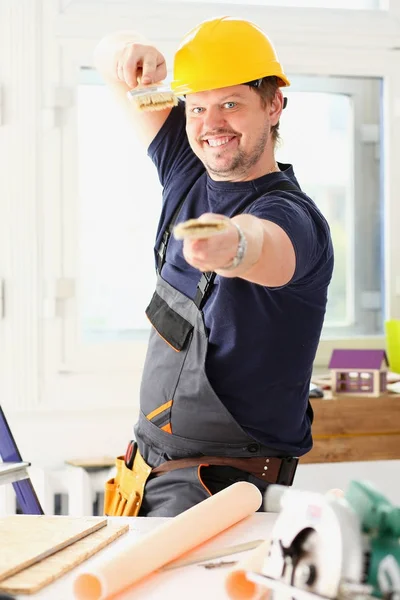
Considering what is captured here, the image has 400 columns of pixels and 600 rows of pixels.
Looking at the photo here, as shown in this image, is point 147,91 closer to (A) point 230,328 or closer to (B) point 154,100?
(B) point 154,100

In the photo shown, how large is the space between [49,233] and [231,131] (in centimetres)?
105

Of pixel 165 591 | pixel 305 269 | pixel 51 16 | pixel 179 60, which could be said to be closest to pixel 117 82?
pixel 179 60

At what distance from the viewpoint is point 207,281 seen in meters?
1.64

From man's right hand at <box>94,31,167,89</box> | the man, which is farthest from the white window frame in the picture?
the man

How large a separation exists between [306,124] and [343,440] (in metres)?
1.02

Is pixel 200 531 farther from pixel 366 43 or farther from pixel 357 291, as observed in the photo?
pixel 366 43

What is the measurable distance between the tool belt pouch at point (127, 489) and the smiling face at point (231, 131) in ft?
1.93

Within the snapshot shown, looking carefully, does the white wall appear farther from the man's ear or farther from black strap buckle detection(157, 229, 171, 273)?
the man's ear

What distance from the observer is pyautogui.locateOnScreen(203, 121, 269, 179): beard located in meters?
1.69

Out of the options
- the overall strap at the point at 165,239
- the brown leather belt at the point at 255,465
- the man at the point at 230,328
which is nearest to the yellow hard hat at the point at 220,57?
the man at the point at 230,328

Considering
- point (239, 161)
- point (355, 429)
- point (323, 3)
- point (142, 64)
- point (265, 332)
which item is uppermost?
point (323, 3)

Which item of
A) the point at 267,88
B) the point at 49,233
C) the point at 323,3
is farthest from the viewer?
the point at 323,3

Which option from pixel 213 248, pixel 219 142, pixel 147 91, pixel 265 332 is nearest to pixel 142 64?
pixel 147 91

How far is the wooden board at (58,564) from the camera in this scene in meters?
1.05
